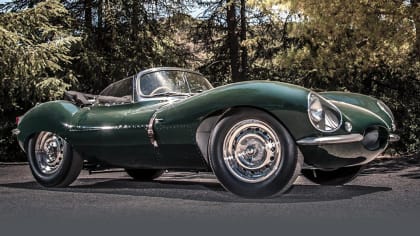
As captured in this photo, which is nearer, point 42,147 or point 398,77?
point 42,147

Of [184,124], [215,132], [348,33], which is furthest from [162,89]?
[348,33]

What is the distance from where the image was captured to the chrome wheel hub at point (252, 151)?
418 centimetres

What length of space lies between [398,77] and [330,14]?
26.1 ft

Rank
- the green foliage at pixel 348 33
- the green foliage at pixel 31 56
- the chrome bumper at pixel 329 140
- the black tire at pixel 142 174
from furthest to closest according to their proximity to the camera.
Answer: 1. the green foliage at pixel 31 56
2. the green foliage at pixel 348 33
3. the black tire at pixel 142 174
4. the chrome bumper at pixel 329 140

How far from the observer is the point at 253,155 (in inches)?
168

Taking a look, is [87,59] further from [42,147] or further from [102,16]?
[42,147]

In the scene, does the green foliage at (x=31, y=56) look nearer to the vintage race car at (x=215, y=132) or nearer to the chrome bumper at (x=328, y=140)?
the vintage race car at (x=215, y=132)

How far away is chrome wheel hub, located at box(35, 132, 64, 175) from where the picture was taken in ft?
18.9

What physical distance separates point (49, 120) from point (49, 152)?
0.37 meters

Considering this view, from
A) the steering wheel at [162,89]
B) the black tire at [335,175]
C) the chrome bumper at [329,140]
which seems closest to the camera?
the chrome bumper at [329,140]

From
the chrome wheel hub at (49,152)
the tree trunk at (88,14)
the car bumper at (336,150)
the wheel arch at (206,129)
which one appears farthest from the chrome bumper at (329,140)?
the tree trunk at (88,14)

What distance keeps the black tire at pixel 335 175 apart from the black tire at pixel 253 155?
1.28 m

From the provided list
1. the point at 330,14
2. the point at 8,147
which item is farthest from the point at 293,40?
the point at 8,147

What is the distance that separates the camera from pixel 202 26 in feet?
65.0
